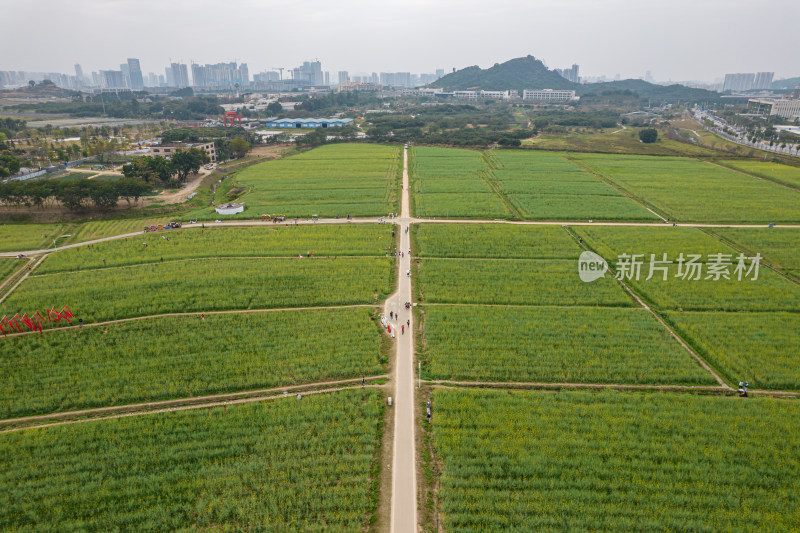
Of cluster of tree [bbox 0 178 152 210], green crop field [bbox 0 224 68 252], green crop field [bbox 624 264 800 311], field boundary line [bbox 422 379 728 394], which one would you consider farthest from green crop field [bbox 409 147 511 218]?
green crop field [bbox 0 224 68 252]

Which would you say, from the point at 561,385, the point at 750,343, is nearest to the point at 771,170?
the point at 750,343

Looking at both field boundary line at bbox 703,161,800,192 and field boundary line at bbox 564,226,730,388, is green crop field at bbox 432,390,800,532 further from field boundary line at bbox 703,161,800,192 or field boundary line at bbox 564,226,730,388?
field boundary line at bbox 703,161,800,192

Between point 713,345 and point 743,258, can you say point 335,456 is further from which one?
point 743,258

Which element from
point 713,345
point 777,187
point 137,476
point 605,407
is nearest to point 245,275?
point 137,476

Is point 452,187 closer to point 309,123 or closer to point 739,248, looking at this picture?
point 739,248

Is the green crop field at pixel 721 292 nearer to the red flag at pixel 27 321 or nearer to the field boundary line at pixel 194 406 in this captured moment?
the field boundary line at pixel 194 406

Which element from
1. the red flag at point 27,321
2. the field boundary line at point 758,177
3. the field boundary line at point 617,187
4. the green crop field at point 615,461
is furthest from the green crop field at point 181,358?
the field boundary line at point 758,177
